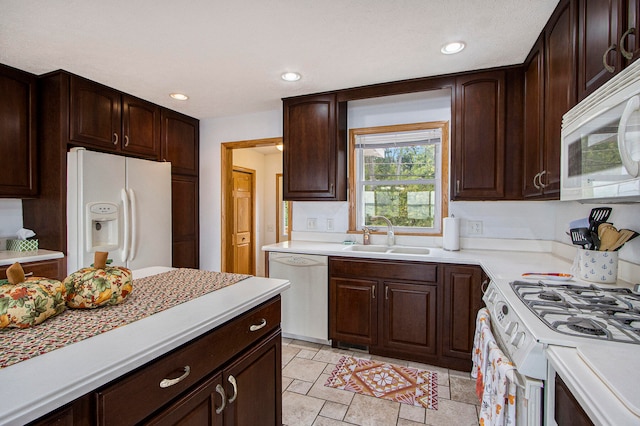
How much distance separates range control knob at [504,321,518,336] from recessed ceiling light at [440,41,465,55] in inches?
69.8

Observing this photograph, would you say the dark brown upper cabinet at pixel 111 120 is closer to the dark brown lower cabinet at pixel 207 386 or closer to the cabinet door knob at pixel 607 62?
the dark brown lower cabinet at pixel 207 386

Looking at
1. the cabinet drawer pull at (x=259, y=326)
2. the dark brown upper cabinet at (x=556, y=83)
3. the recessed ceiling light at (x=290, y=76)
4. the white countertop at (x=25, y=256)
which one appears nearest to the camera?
the cabinet drawer pull at (x=259, y=326)

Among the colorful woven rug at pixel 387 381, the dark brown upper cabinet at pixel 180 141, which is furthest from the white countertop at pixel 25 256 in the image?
the colorful woven rug at pixel 387 381

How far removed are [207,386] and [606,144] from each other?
1.56 meters

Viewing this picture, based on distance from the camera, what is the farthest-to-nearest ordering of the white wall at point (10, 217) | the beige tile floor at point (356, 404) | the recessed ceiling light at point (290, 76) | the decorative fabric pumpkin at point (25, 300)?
the white wall at point (10, 217) < the recessed ceiling light at point (290, 76) < the beige tile floor at point (356, 404) < the decorative fabric pumpkin at point (25, 300)

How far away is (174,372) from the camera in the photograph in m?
0.91

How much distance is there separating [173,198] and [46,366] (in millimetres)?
3011

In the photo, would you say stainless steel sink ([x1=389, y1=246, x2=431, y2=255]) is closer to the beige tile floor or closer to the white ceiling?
the beige tile floor

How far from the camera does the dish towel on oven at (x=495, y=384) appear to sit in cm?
105

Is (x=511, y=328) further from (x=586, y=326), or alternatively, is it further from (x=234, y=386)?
(x=234, y=386)

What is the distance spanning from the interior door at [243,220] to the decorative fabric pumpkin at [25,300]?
394 centimetres

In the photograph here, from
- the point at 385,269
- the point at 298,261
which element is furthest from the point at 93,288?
the point at 385,269

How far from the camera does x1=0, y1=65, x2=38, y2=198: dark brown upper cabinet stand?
7.89ft

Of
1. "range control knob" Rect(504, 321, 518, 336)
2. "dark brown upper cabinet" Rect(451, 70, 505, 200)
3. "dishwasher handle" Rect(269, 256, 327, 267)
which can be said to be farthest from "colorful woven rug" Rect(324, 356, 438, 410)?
"dark brown upper cabinet" Rect(451, 70, 505, 200)
